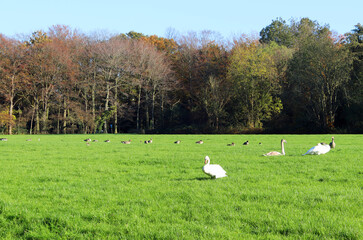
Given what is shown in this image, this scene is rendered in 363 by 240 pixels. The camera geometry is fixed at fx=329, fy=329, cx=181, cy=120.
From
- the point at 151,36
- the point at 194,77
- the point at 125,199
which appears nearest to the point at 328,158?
the point at 125,199

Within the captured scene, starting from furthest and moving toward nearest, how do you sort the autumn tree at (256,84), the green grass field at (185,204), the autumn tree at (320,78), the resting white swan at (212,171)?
the autumn tree at (256,84), the autumn tree at (320,78), the resting white swan at (212,171), the green grass field at (185,204)

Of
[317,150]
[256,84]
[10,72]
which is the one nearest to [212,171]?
[317,150]

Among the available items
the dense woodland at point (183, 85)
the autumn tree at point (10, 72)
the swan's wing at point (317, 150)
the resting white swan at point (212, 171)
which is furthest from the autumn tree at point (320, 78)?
the autumn tree at point (10, 72)

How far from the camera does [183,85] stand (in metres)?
64.8

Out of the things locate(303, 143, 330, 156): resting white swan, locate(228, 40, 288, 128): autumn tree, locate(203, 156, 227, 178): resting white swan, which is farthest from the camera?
locate(228, 40, 288, 128): autumn tree

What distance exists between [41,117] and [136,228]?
189 feet

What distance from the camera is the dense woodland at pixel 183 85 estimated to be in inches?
1837

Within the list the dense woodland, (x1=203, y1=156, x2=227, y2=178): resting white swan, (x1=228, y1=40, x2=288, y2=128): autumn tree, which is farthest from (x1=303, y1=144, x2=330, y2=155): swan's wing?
(x1=228, y1=40, x2=288, y2=128): autumn tree

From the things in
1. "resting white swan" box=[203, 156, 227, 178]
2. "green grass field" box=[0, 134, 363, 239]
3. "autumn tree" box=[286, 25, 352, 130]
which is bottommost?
"green grass field" box=[0, 134, 363, 239]

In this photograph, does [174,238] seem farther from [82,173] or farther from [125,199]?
[82,173]

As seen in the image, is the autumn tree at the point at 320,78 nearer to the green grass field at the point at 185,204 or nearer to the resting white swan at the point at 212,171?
the green grass field at the point at 185,204

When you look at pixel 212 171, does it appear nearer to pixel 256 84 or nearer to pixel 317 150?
pixel 317 150

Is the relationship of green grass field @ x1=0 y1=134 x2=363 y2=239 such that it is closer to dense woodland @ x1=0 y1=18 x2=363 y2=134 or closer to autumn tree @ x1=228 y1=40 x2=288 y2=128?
dense woodland @ x1=0 y1=18 x2=363 y2=134

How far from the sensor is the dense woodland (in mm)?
46656
